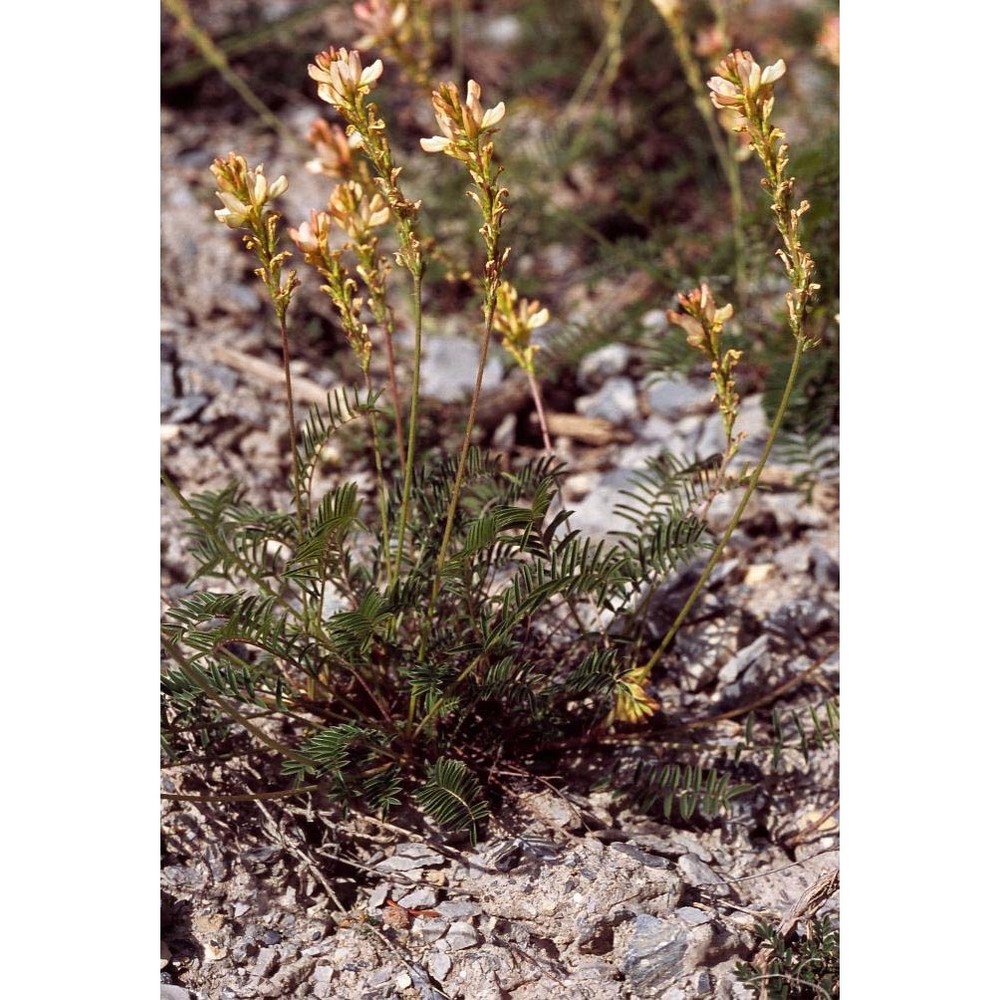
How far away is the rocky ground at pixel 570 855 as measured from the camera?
136 centimetres

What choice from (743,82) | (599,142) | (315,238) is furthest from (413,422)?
(599,142)

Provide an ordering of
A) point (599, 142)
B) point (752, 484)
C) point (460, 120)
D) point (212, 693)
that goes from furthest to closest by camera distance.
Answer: point (599, 142) → point (752, 484) → point (212, 693) → point (460, 120)

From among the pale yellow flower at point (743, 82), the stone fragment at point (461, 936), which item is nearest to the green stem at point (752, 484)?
the pale yellow flower at point (743, 82)

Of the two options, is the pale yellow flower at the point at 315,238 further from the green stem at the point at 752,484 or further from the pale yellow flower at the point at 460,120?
the green stem at the point at 752,484

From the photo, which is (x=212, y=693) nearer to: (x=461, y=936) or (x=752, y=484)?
(x=461, y=936)

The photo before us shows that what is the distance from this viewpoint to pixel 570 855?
144 centimetres

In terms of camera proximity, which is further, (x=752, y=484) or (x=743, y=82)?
(x=752, y=484)

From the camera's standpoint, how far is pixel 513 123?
2.94 metres

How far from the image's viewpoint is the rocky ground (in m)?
1.36

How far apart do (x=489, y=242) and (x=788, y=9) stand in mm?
2354

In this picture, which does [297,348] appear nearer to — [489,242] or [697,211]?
[697,211]

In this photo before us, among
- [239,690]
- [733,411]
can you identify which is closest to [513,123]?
[733,411]

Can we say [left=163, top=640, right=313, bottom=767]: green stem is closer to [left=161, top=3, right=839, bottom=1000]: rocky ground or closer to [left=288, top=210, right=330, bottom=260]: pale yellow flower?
[left=161, top=3, right=839, bottom=1000]: rocky ground

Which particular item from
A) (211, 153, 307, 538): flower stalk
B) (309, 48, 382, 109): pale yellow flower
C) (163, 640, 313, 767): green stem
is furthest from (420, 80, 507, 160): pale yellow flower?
(163, 640, 313, 767): green stem
